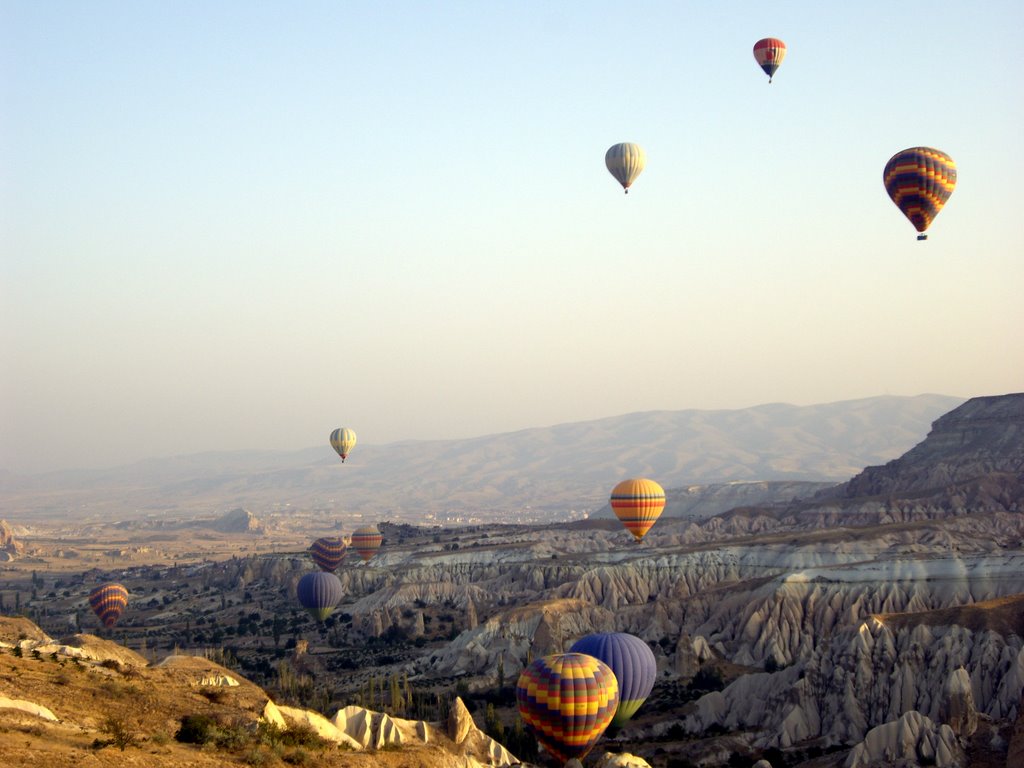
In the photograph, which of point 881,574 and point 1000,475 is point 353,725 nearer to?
point 881,574

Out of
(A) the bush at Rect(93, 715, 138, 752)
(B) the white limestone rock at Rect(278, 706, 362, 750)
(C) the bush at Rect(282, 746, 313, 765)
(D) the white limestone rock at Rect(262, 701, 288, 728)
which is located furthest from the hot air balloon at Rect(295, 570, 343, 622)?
(C) the bush at Rect(282, 746, 313, 765)

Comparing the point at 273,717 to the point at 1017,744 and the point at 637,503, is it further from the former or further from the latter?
the point at 637,503

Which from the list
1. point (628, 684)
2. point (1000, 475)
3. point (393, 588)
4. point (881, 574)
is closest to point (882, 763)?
point (628, 684)

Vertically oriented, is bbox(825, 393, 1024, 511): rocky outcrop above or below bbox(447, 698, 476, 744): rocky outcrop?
above

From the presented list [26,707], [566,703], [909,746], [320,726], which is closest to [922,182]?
[909,746]

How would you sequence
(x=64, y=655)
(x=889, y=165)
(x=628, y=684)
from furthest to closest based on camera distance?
(x=889, y=165)
(x=628, y=684)
(x=64, y=655)

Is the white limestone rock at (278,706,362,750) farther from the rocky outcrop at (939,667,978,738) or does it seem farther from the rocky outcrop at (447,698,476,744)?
the rocky outcrop at (939,667,978,738)
